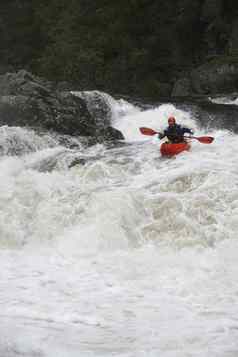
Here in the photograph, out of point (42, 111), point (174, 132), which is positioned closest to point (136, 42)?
point (42, 111)

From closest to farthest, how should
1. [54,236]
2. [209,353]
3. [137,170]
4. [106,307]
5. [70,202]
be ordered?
[209,353] → [106,307] → [54,236] → [70,202] → [137,170]

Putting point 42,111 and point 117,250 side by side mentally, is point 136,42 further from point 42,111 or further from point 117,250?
point 117,250

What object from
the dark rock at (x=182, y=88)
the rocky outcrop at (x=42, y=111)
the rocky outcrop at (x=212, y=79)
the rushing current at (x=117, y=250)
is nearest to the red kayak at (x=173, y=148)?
the rushing current at (x=117, y=250)

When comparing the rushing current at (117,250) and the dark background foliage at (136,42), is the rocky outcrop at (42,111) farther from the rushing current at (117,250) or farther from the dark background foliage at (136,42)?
the dark background foliage at (136,42)

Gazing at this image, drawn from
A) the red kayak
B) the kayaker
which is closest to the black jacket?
the kayaker

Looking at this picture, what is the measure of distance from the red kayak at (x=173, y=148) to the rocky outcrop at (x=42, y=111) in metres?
2.06

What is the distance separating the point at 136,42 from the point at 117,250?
18033 mm

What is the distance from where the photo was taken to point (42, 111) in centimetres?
1072

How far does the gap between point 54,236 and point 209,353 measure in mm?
3258

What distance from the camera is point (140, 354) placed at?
3633 millimetres

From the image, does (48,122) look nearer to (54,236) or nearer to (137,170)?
(137,170)

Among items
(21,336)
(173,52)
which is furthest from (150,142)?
(173,52)

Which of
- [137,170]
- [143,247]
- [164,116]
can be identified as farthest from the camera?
[164,116]

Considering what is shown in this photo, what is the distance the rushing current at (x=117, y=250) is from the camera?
12.9 ft
